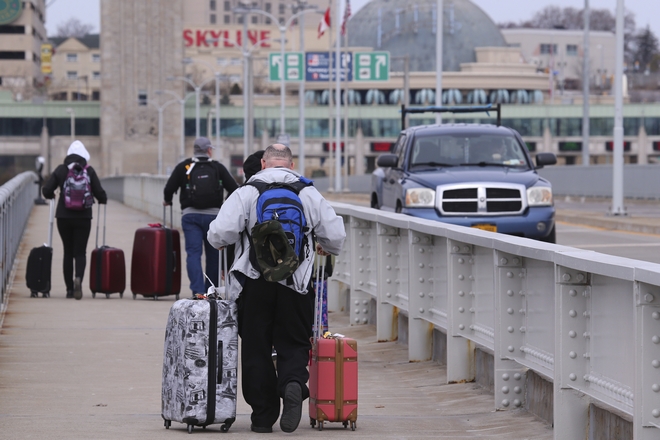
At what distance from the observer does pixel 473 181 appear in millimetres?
17734

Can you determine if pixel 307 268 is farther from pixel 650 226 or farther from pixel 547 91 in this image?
pixel 547 91

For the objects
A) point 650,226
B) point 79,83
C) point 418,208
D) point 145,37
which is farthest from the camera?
point 79,83

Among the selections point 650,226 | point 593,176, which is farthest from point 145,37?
point 650,226

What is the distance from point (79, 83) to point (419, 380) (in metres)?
190

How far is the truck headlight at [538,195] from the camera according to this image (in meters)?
17.8

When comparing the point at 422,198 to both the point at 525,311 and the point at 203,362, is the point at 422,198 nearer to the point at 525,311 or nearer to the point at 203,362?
the point at 525,311

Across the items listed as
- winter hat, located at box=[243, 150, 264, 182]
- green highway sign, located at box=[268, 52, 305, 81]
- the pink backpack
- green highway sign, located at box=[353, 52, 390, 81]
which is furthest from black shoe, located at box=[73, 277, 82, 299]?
green highway sign, located at box=[353, 52, 390, 81]

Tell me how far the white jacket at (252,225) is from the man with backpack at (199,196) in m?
6.50

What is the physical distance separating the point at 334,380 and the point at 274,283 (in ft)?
2.21

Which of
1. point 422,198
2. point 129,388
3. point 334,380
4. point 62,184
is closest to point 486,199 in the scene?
point 422,198

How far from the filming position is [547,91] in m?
164

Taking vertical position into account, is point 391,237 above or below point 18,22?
below

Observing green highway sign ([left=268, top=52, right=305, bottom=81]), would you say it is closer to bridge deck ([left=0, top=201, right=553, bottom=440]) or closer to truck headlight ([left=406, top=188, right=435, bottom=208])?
truck headlight ([left=406, top=188, right=435, bottom=208])

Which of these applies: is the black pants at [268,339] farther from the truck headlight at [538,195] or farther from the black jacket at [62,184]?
the truck headlight at [538,195]
